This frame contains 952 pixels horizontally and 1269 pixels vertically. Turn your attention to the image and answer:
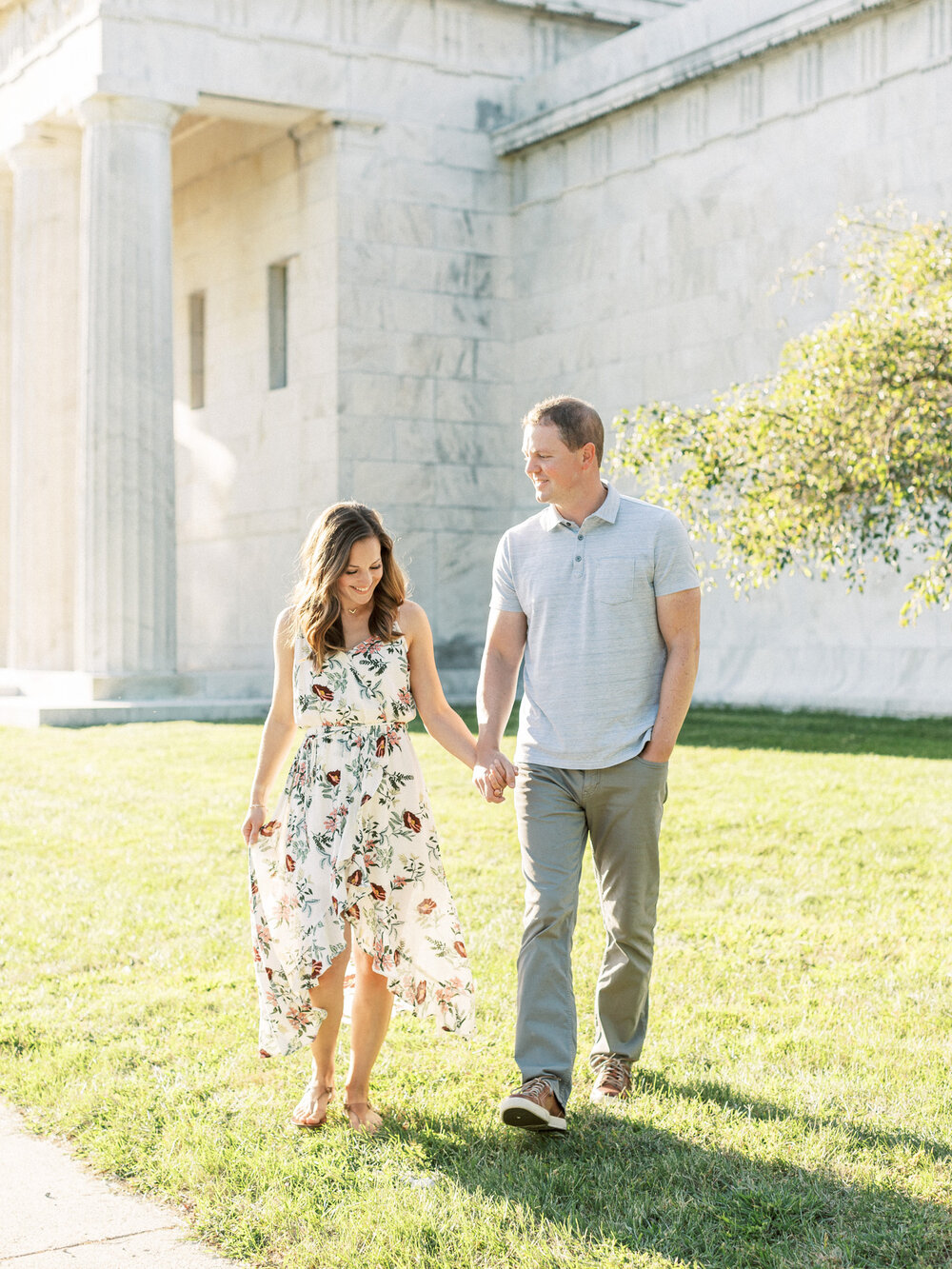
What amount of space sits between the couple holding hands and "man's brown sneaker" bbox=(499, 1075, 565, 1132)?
165 mm

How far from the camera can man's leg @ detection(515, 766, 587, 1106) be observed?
461cm

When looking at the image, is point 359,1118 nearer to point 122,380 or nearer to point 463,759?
point 463,759

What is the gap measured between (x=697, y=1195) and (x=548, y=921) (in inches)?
37.0

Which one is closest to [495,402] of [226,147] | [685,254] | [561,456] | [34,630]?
[685,254]

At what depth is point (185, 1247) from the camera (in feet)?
12.8

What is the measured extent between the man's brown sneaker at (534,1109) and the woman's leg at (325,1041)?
60 cm

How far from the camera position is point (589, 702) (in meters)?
4.79

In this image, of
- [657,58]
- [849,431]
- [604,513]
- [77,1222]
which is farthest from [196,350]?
[77,1222]

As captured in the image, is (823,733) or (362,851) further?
(823,733)

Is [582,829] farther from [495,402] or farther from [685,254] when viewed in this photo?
[495,402]

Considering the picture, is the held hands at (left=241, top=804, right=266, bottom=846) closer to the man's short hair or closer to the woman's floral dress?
the woman's floral dress

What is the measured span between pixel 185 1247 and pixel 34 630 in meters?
20.6

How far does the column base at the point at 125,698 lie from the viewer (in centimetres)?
1855

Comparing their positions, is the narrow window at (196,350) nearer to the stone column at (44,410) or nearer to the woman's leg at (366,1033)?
the stone column at (44,410)
